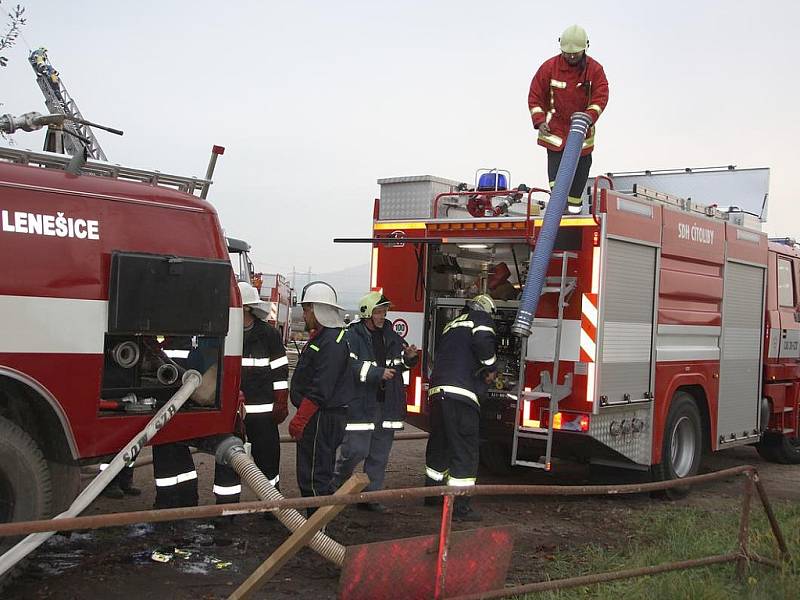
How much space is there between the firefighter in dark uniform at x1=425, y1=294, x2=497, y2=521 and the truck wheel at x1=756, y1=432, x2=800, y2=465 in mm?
4842

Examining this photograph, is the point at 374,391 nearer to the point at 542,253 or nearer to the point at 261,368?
the point at 261,368

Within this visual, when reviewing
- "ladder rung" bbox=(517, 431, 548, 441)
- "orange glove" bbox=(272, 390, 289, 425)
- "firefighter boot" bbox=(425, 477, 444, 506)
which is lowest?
"firefighter boot" bbox=(425, 477, 444, 506)

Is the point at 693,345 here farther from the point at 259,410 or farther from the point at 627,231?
the point at 259,410

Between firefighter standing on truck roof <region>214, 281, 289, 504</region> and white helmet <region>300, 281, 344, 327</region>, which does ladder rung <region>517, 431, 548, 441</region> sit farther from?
firefighter standing on truck roof <region>214, 281, 289, 504</region>

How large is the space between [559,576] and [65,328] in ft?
10.5

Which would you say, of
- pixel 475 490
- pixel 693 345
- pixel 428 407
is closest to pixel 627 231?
pixel 693 345

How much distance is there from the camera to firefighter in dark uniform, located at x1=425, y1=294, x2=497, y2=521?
23.6ft

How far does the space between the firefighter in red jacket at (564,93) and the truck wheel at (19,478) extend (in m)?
4.96

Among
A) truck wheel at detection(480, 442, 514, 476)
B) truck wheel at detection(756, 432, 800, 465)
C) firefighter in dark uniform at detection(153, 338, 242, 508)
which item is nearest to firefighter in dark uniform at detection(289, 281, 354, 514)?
firefighter in dark uniform at detection(153, 338, 242, 508)

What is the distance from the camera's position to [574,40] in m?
8.10

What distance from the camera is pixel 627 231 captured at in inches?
294

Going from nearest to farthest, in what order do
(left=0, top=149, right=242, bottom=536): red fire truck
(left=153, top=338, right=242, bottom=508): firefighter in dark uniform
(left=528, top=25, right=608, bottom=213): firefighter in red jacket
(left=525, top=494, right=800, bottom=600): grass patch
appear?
(left=0, top=149, right=242, bottom=536): red fire truck < (left=525, top=494, right=800, bottom=600): grass patch < (left=153, top=338, right=242, bottom=508): firefighter in dark uniform < (left=528, top=25, right=608, bottom=213): firefighter in red jacket

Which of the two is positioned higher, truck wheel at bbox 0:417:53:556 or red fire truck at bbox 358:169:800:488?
red fire truck at bbox 358:169:800:488

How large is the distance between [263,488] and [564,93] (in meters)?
4.83
